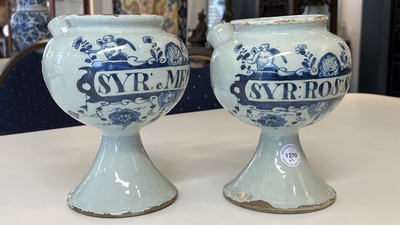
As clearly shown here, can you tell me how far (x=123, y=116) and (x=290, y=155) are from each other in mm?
179

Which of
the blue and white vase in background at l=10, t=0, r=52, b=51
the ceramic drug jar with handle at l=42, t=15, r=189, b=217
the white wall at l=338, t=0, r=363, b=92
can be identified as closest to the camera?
the ceramic drug jar with handle at l=42, t=15, r=189, b=217

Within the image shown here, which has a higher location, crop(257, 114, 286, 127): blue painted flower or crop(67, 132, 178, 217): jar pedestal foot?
crop(257, 114, 286, 127): blue painted flower

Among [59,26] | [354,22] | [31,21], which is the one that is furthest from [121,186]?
[354,22]

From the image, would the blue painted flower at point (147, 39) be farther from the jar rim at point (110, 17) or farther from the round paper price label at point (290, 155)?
the round paper price label at point (290, 155)

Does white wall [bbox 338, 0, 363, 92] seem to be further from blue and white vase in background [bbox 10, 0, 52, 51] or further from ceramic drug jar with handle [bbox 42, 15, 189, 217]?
ceramic drug jar with handle [bbox 42, 15, 189, 217]

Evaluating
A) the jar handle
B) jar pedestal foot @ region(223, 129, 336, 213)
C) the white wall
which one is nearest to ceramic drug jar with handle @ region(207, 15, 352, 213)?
jar pedestal foot @ region(223, 129, 336, 213)

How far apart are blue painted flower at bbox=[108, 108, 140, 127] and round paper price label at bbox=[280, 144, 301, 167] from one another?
0.16 metres

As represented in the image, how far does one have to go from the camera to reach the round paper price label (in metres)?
0.53

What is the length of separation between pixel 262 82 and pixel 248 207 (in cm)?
13

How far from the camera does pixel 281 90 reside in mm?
471

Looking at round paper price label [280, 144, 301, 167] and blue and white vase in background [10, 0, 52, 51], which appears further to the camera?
blue and white vase in background [10, 0, 52, 51]

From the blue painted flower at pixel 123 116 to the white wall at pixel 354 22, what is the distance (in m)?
3.02

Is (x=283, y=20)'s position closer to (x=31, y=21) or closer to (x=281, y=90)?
(x=281, y=90)

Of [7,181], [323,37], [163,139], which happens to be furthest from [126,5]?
[323,37]
